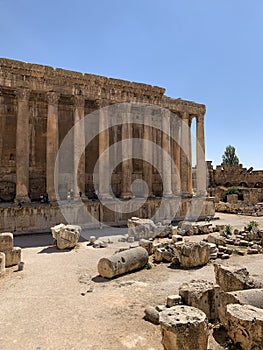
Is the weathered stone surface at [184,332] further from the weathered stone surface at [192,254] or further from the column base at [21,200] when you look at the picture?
the column base at [21,200]

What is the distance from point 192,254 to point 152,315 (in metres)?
4.18

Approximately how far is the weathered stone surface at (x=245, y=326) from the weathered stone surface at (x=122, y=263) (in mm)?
4185

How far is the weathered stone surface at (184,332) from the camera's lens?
13.8 feet

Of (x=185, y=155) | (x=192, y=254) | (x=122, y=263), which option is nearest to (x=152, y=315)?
(x=122, y=263)

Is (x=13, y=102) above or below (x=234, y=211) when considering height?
above

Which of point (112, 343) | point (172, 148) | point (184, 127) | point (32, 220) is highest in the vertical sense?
point (184, 127)

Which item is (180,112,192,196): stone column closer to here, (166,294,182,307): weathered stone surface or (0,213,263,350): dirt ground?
(0,213,263,350): dirt ground

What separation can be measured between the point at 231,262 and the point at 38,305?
673 centimetres

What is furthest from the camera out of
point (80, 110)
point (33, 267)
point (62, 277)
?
point (80, 110)

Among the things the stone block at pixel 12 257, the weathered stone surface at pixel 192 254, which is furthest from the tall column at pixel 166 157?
the stone block at pixel 12 257

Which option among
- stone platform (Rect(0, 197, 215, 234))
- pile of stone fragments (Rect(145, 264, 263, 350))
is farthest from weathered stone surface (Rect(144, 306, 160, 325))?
stone platform (Rect(0, 197, 215, 234))

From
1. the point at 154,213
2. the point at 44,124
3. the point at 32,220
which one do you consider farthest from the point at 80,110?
the point at 154,213

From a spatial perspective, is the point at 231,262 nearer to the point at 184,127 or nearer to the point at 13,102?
the point at 184,127

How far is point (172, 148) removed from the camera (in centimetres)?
2231
